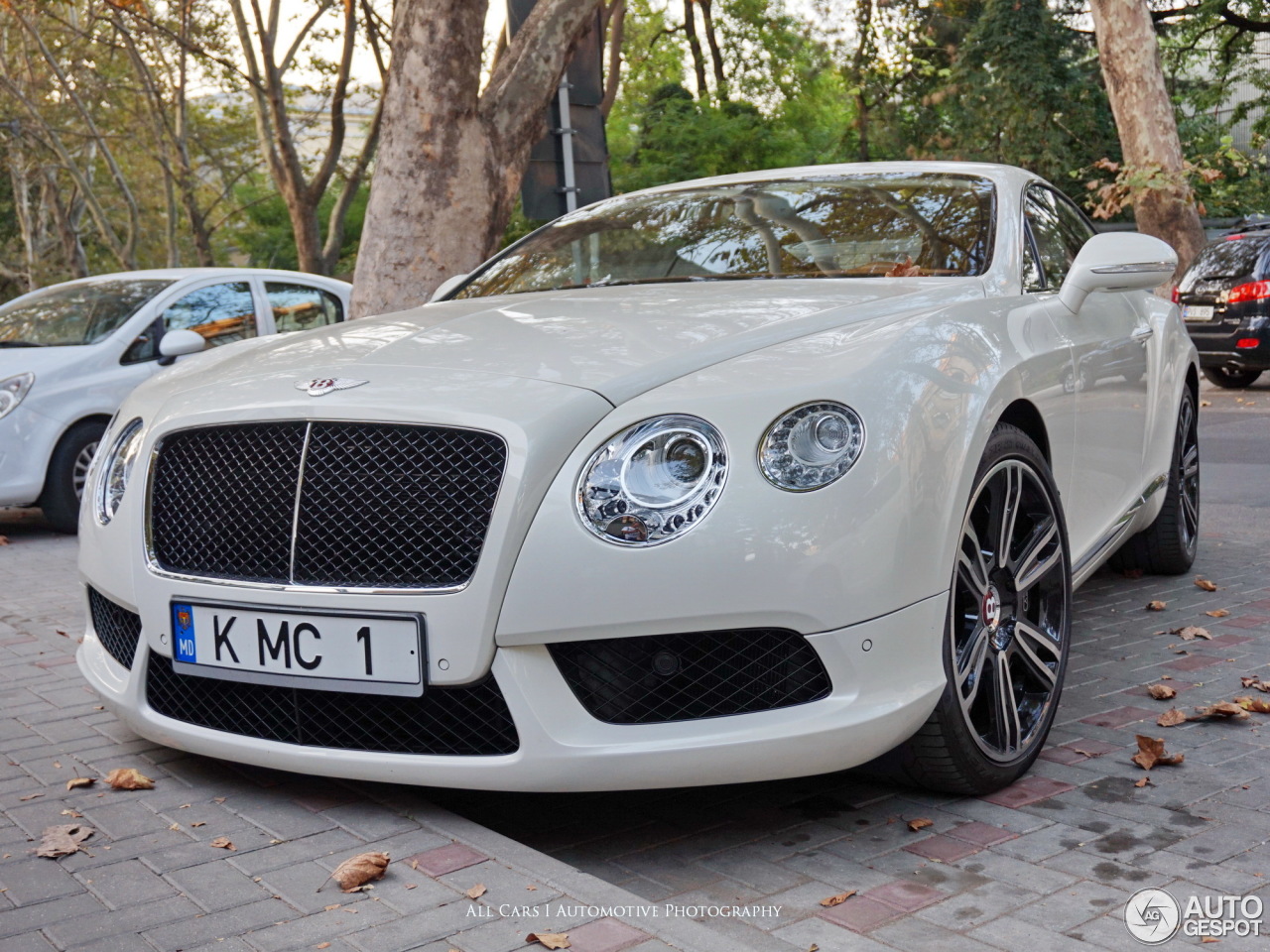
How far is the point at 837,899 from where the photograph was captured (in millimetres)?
2740

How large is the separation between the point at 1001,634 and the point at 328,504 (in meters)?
1.62

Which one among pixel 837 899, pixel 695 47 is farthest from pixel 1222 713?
pixel 695 47

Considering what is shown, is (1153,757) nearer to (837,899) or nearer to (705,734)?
(837,899)

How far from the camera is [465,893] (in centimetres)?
260

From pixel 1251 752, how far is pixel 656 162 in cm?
2487

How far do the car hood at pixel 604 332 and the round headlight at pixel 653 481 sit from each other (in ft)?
0.44

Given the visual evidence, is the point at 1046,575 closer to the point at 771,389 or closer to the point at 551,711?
the point at 771,389

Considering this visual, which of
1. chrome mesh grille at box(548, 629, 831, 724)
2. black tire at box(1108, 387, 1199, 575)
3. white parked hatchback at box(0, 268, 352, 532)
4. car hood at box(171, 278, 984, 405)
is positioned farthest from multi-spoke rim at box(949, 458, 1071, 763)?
white parked hatchback at box(0, 268, 352, 532)

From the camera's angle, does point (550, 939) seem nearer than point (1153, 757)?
Yes

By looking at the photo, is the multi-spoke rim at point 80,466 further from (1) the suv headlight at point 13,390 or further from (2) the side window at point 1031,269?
(2) the side window at point 1031,269

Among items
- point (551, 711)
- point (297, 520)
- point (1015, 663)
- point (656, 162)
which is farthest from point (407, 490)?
point (656, 162)

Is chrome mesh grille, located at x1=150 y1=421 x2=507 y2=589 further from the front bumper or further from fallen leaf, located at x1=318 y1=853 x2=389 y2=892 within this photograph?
fallen leaf, located at x1=318 y1=853 x2=389 y2=892

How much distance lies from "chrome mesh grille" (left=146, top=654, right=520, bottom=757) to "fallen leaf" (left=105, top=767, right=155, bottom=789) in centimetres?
16

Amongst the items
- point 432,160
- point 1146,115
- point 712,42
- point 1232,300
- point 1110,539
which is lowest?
point 1110,539
